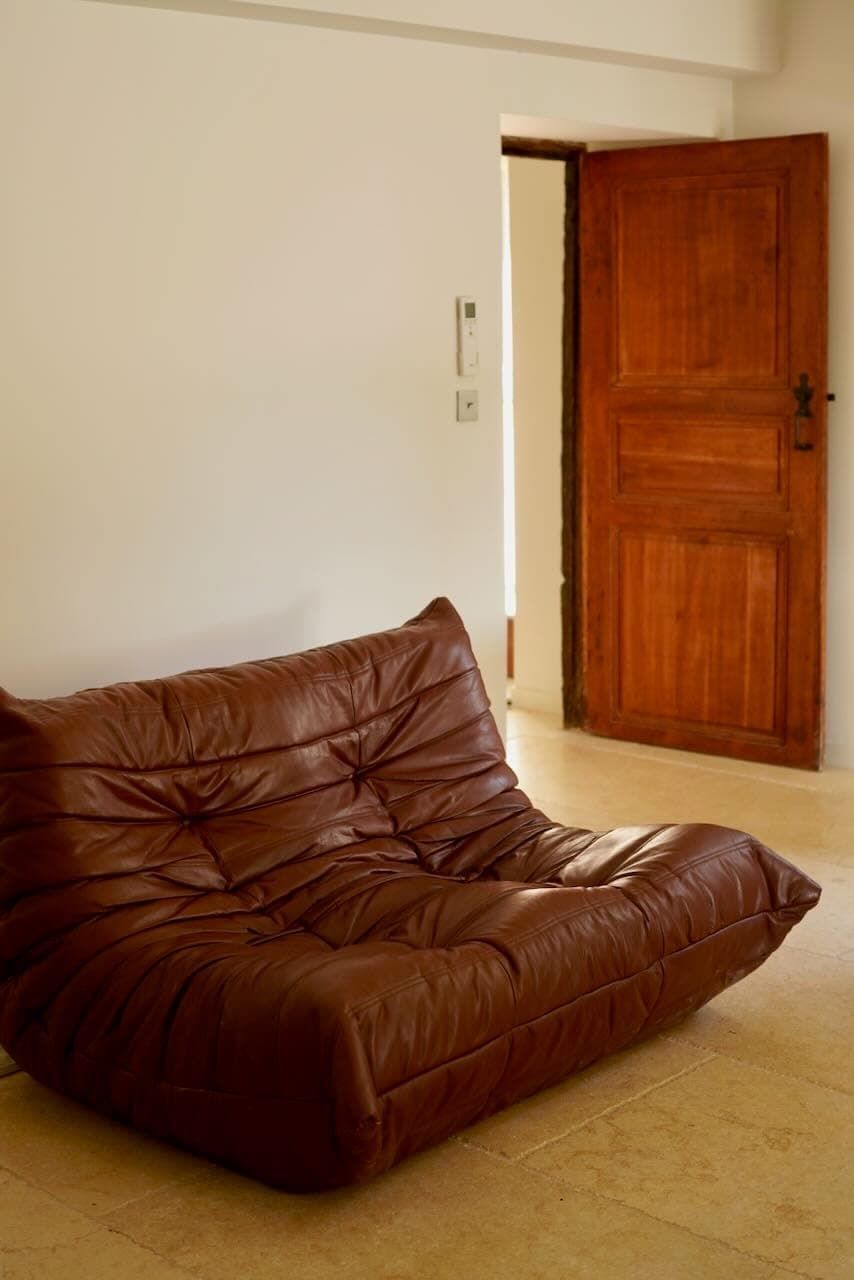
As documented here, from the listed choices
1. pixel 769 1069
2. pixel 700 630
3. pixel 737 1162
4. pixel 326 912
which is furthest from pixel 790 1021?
pixel 700 630

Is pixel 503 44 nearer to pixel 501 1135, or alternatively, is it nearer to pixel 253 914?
pixel 253 914

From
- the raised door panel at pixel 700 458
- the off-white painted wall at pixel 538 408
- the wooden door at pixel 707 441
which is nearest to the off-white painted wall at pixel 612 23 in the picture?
the wooden door at pixel 707 441

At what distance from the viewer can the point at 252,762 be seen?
11.2 feet

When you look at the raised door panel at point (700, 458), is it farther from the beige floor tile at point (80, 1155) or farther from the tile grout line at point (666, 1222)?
the beige floor tile at point (80, 1155)

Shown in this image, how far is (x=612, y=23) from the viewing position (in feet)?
15.5

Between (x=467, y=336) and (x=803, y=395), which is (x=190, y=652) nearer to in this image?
(x=467, y=336)

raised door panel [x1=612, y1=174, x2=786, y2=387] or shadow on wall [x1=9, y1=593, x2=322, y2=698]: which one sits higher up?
raised door panel [x1=612, y1=174, x2=786, y2=387]

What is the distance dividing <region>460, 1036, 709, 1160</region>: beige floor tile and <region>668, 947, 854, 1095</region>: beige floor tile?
0.09m

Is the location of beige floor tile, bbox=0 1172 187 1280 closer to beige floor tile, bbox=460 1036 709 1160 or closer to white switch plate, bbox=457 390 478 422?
beige floor tile, bbox=460 1036 709 1160

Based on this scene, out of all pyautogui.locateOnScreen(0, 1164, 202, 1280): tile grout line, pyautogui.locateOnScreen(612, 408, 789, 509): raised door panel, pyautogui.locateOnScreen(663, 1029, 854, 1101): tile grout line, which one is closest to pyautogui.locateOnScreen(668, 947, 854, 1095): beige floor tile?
pyautogui.locateOnScreen(663, 1029, 854, 1101): tile grout line

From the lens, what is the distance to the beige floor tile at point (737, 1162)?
2.65 metres

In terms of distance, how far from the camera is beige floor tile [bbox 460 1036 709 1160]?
299 centimetres

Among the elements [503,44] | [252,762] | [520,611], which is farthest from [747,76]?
[252,762]

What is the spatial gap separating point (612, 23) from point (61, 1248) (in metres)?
3.64
